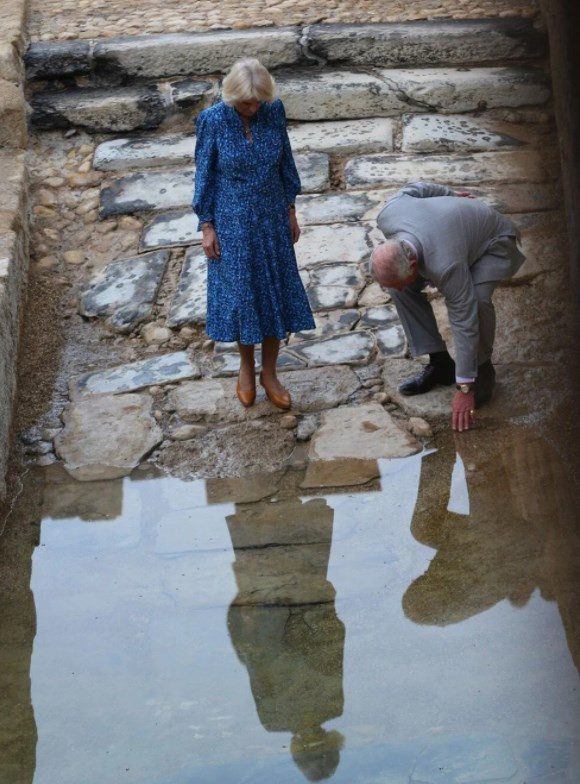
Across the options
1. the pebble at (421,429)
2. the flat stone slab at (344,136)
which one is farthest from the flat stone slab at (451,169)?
the pebble at (421,429)

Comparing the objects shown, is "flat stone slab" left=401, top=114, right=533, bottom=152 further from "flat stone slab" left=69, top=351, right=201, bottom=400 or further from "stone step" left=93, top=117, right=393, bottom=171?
"flat stone slab" left=69, top=351, right=201, bottom=400

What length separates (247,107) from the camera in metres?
4.47

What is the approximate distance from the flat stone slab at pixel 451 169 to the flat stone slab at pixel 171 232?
99 cm

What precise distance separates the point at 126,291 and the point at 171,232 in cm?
61

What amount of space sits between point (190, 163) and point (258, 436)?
9.18 ft

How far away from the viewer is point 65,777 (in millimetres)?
3236

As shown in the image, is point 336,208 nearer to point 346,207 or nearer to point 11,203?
point 346,207

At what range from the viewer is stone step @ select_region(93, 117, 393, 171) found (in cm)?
709

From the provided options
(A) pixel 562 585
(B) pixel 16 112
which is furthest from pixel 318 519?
(B) pixel 16 112

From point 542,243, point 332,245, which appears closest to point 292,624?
point 332,245

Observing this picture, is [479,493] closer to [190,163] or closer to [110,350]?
[110,350]

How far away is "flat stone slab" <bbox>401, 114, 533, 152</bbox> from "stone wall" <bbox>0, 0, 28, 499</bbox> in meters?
2.37

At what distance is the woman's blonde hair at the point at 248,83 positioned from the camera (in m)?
4.36

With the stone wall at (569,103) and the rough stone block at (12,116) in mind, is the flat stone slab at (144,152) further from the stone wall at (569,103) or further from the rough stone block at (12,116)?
the stone wall at (569,103)
